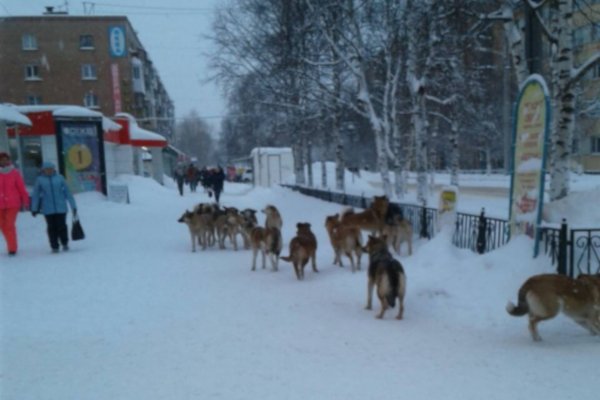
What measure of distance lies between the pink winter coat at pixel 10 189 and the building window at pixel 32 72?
3951 centimetres

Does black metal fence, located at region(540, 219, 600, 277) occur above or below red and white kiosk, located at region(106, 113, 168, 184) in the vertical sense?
below

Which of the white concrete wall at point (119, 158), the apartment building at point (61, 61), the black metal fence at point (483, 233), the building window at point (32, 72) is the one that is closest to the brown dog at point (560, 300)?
the black metal fence at point (483, 233)

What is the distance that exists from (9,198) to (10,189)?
0.19 metres

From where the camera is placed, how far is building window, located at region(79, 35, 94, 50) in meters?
43.1

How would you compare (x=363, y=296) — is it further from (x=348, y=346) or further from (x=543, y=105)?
(x=543, y=105)

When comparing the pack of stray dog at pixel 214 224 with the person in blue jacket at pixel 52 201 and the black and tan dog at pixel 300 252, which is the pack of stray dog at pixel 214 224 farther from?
the black and tan dog at pixel 300 252

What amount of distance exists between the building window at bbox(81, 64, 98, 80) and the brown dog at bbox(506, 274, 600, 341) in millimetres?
46266

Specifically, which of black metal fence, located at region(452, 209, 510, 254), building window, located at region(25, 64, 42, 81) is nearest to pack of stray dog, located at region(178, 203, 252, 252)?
black metal fence, located at region(452, 209, 510, 254)

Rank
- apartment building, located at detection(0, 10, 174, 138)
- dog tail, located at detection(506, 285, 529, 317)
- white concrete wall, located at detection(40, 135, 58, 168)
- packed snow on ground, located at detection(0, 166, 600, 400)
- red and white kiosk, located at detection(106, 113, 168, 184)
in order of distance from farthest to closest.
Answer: apartment building, located at detection(0, 10, 174, 138)
red and white kiosk, located at detection(106, 113, 168, 184)
white concrete wall, located at detection(40, 135, 58, 168)
dog tail, located at detection(506, 285, 529, 317)
packed snow on ground, located at detection(0, 166, 600, 400)

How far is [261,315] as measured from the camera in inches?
232

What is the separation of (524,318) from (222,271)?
5221 millimetres

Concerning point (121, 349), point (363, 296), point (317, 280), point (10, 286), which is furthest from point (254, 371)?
point (10, 286)

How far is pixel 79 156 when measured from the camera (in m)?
18.9

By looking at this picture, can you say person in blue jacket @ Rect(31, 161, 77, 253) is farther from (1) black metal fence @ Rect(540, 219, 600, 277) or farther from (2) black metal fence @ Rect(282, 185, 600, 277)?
(1) black metal fence @ Rect(540, 219, 600, 277)
